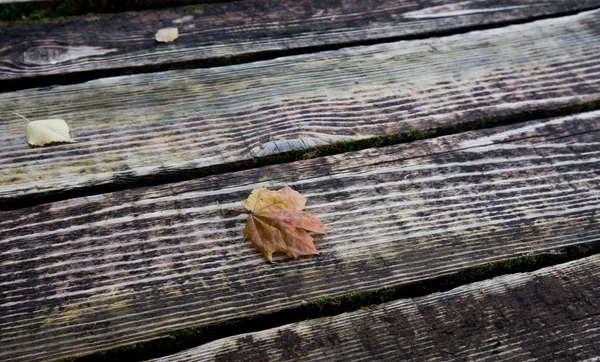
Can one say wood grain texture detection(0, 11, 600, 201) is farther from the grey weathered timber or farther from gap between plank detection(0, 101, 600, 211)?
→ the grey weathered timber

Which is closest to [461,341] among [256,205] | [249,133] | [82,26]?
[256,205]

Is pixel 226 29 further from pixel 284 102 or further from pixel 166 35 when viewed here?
pixel 284 102

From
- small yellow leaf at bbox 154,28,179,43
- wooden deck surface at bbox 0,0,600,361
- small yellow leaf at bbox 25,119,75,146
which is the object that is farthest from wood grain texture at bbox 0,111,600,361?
small yellow leaf at bbox 154,28,179,43

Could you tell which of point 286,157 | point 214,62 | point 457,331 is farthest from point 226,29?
point 457,331

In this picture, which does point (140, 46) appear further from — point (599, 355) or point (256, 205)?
point (599, 355)

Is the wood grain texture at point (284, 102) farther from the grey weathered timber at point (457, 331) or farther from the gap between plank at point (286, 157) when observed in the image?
the grey weathered timber at point (457, 331)

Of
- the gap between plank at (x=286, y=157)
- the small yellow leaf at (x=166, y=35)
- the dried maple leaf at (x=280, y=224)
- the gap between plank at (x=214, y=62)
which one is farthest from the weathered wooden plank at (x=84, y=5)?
the dried maple leaf at (x=280, y=224)

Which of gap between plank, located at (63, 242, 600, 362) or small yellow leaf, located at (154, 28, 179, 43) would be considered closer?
gap between plank, located at (63, 242, 600, 362)

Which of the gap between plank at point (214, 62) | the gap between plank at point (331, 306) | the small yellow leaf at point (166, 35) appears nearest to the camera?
the gap between plank at point (331, 306)
